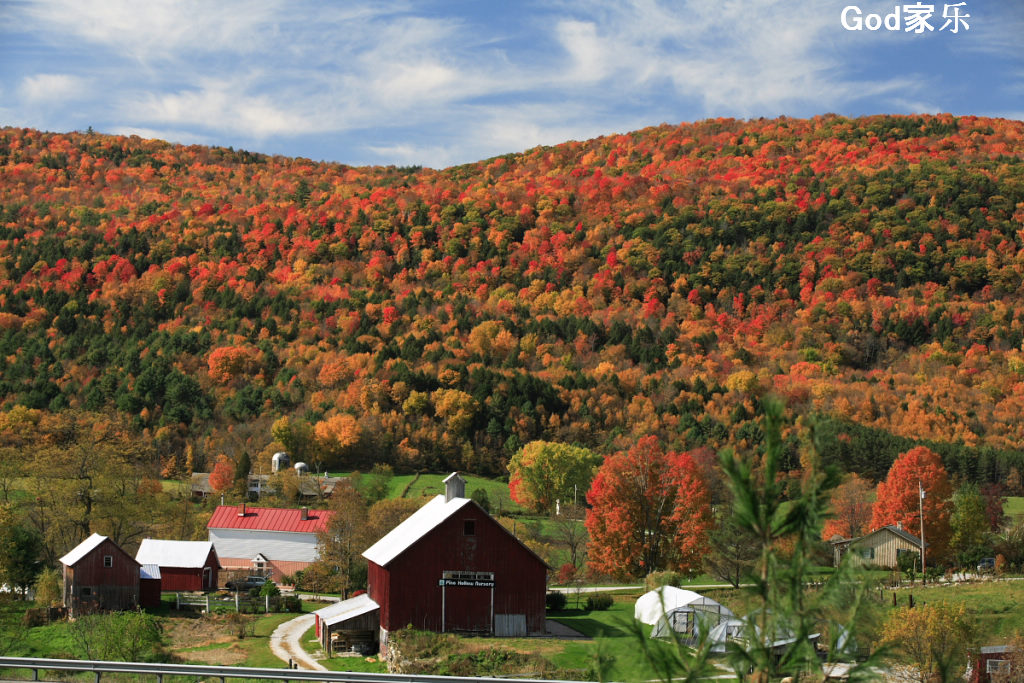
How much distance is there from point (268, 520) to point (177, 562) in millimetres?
15020

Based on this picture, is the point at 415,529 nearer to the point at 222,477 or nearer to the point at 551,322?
the point at 222,477

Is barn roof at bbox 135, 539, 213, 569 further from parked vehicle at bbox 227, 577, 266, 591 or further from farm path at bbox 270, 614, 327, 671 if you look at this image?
farm path at bbox 270, 614, 327, 671

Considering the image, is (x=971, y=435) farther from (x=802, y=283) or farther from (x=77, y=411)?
(x=77, y=411)

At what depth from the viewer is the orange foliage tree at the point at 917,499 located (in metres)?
65.2

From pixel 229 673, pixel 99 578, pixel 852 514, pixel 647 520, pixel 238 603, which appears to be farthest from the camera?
pixel 852 514

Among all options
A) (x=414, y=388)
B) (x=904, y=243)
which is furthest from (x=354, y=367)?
(x=904, y=243)

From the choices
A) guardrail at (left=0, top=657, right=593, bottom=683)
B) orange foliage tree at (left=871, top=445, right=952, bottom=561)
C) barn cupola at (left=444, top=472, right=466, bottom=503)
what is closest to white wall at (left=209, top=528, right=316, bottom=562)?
barn cupola at (left=444, top=472, right=466, bottom=503)

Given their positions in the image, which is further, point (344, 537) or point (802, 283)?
point (802, 283)

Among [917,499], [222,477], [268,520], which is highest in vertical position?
[222,477]

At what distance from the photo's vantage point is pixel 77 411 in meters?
123

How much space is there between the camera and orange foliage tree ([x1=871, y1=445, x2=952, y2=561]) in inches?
2569

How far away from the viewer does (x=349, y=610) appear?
44.4 m

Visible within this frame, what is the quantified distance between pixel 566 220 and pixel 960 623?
169 metres

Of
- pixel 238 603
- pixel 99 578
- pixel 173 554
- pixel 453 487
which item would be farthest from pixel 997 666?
pixel 173 554
